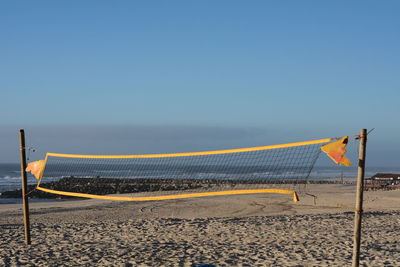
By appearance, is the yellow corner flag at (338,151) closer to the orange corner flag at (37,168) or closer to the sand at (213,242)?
the sand at (213,242)

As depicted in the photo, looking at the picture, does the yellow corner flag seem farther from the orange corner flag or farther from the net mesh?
the orange corner flag

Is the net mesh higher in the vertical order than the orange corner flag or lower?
lower

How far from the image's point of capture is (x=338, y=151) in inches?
219

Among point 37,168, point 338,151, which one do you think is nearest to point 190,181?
point 37,168

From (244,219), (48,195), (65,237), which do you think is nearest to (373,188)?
(244,219)

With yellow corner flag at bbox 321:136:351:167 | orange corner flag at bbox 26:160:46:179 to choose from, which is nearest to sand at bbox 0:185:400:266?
yellow corner flag at bbox 321:136:351:167

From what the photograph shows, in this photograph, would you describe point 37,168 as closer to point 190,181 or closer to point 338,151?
point 338,151

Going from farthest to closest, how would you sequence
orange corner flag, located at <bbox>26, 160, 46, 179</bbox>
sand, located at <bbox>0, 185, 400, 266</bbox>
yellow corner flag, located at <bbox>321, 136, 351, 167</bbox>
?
1. orange corner flag, located at <bbox>26, 160, 46, 179</bbox>
2. sand, located at <bbox>0, 185, 400, 266</bbox>
3. yellow corner flag, located at <bbox>321, 136, 351, 167</bbox>

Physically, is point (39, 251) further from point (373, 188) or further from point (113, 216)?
point (373, 188)

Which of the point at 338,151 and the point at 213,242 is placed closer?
the point at 338,151

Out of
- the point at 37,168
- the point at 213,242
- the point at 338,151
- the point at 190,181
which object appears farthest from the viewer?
the point at 190,181

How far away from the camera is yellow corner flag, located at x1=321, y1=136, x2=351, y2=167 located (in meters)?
5.46

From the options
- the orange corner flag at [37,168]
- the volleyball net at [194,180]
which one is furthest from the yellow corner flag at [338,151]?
the orange corner flag at [37,168]

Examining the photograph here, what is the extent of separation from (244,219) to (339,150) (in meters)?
7.11
